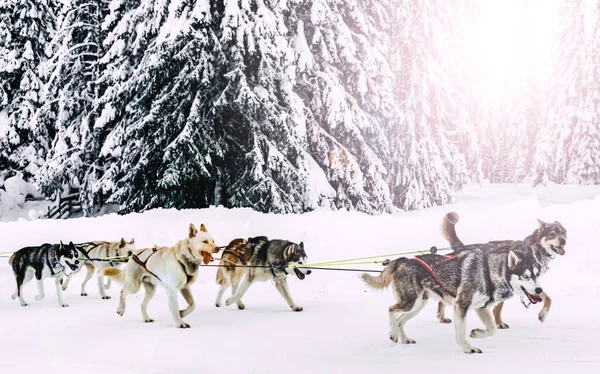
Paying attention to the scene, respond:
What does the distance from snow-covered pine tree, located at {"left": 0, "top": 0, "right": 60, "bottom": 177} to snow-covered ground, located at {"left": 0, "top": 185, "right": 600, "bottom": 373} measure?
540 inches

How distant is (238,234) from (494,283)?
27.9 ft

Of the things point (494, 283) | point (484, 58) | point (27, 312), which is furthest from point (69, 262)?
point (484, 58)

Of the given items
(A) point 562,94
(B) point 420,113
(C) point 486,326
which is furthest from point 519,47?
(C) point 486,326

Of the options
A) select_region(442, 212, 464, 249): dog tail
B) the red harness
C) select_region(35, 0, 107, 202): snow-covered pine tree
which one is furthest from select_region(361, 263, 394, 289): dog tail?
select_region(35, 0, 107, 202): snow-covered pine tree

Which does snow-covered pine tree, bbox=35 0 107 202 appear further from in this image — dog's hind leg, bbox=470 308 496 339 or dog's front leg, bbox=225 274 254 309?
dog's hind leg, bbox=470 308 496 339

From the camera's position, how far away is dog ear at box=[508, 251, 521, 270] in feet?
16.8

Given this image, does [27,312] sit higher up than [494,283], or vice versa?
[494,283]

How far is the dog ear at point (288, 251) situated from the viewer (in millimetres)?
7945

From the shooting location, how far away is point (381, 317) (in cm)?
759

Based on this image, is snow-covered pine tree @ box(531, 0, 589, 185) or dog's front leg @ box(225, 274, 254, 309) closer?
dog's front leg @ box(225, 274, 254, 309)

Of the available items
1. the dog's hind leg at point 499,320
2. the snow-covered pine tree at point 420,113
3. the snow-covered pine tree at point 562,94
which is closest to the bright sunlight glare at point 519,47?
the snow-covered pine tree at point 562,94

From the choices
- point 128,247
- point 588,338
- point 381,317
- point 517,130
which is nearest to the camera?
point 588,338

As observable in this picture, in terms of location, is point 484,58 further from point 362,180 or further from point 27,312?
point 27,312

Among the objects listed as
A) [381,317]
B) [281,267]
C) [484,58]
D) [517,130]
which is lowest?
[381,317]
